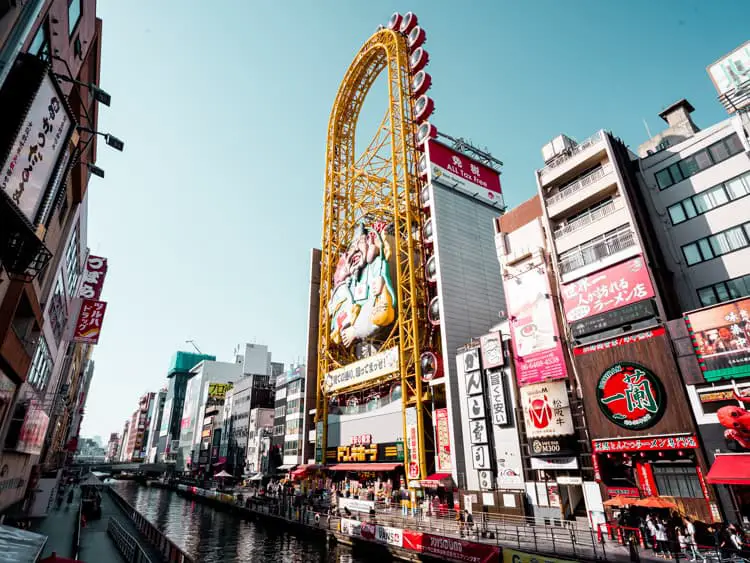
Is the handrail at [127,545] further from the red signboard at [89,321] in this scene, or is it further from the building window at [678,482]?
the building window at [678,482]

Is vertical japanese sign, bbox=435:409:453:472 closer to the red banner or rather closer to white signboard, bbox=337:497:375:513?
white signboard, bbox=337:497:375:513

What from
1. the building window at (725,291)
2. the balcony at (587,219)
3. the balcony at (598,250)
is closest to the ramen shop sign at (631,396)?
the building window at (725,291)

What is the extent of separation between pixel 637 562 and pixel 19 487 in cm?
4044

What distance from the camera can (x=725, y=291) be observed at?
2397 cm

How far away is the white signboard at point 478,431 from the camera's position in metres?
31.7

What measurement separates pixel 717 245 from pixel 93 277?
48629mm

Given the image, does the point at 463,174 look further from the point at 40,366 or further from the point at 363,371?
the point at 40,366

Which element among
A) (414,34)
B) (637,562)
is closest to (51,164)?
(637,562)

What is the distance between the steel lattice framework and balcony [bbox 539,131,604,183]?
1680 cm

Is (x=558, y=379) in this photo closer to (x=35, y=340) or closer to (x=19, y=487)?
(x=35, y=340)

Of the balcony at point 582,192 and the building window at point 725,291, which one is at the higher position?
the balcony at point 582,192

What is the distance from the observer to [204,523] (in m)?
45.3

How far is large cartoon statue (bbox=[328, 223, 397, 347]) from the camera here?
48.0 metres

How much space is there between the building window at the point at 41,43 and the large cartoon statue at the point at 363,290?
1446 inches
